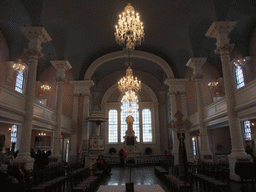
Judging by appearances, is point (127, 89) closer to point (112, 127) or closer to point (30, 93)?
point (30, 93)

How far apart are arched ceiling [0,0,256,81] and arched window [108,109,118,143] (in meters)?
8.26

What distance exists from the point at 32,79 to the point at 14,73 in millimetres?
6769

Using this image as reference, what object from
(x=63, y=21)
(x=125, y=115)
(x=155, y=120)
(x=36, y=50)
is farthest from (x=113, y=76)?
(x=36, y=50)

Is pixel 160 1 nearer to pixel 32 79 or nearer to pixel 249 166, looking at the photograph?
pixel 32 79

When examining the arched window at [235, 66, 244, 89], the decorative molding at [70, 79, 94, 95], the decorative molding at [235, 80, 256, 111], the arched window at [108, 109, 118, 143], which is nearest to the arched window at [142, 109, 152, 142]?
the arched window at [108, 109, 118, 143]

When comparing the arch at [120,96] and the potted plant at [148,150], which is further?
the arch at [120,96]

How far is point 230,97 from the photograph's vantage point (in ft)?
32.1

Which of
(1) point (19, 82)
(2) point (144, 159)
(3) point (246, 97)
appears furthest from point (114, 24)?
(2) point (144, 159)

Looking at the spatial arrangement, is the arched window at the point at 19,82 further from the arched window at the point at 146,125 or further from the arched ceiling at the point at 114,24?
the arched window at the point at 146,125

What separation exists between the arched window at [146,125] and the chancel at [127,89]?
160cm

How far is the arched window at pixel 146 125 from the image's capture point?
24.3 m

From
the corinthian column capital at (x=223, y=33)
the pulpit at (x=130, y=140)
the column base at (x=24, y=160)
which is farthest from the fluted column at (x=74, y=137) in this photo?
the corinthian column capital at (x=223, y=33)

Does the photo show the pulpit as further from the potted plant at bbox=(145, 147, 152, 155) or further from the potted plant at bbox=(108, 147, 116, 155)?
the potted plant at bbox=(145, 147, 152, 155)

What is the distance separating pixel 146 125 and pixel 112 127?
379 cm
